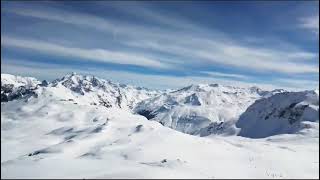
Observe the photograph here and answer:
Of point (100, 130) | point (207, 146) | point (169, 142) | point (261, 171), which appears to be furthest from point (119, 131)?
point (261, 171)

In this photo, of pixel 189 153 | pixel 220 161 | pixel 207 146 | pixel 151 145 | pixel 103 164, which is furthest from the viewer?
pixel 151 145

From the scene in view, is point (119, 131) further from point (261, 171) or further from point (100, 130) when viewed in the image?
point (261, 171)

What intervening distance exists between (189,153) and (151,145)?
18.0 meters

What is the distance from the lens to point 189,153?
216ft

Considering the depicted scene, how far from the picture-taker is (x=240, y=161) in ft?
189

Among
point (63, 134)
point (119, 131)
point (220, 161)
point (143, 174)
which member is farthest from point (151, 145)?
point (63, 134)

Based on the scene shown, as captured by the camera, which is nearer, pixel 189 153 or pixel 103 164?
pixel 103 164

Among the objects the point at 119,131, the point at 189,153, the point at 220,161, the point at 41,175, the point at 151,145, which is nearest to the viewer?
the point at 41,175

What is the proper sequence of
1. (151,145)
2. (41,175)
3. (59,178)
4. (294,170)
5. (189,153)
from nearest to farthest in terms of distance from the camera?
(59,178) → (41,175) → (294,170) → (189,153) → (151,145)

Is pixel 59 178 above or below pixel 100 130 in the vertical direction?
above

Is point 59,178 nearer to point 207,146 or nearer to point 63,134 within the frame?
point 207,146

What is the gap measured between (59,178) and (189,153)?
34.8m

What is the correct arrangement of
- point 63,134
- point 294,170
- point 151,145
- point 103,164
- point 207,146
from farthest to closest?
point 63,134 < point 151,145 < point 207,146 < point 294,170 < point 103,164

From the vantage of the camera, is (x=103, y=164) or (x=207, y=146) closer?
(x=103, y=164)
